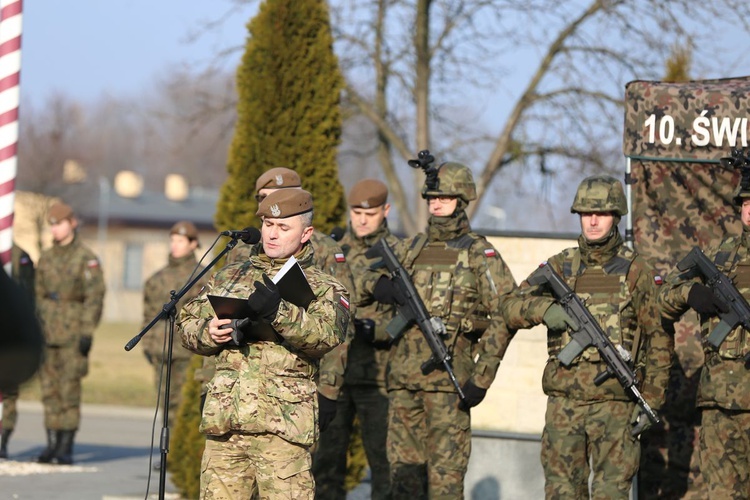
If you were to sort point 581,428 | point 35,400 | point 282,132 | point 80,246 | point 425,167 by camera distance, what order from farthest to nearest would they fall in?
point 35,400 < point 80,246 < point 282,132 < point 425,167 < point 581,428

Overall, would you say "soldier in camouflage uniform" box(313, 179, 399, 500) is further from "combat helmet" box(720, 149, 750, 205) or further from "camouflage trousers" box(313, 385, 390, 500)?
"combat helmet" box(720, 149, 750, 205)

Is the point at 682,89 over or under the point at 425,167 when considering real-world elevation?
over

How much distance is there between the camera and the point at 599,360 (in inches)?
289

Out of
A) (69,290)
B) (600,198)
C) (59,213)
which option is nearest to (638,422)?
(600,198)

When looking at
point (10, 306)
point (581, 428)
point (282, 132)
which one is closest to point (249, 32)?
point (282, 132)

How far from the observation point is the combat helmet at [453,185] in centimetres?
820

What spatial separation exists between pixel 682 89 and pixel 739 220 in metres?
0.94

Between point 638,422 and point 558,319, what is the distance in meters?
0.74

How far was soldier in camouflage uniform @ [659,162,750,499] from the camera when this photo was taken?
7293 mm

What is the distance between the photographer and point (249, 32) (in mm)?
10477

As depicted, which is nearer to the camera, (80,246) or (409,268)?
(409,268)

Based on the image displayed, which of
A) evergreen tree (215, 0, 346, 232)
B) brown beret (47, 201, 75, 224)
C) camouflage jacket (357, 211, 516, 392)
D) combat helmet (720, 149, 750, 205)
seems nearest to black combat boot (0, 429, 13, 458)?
brown beret (47, 201, 75, 224)

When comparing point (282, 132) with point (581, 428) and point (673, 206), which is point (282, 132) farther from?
point (581, 428)

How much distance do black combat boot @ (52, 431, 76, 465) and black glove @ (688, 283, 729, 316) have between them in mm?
7225
